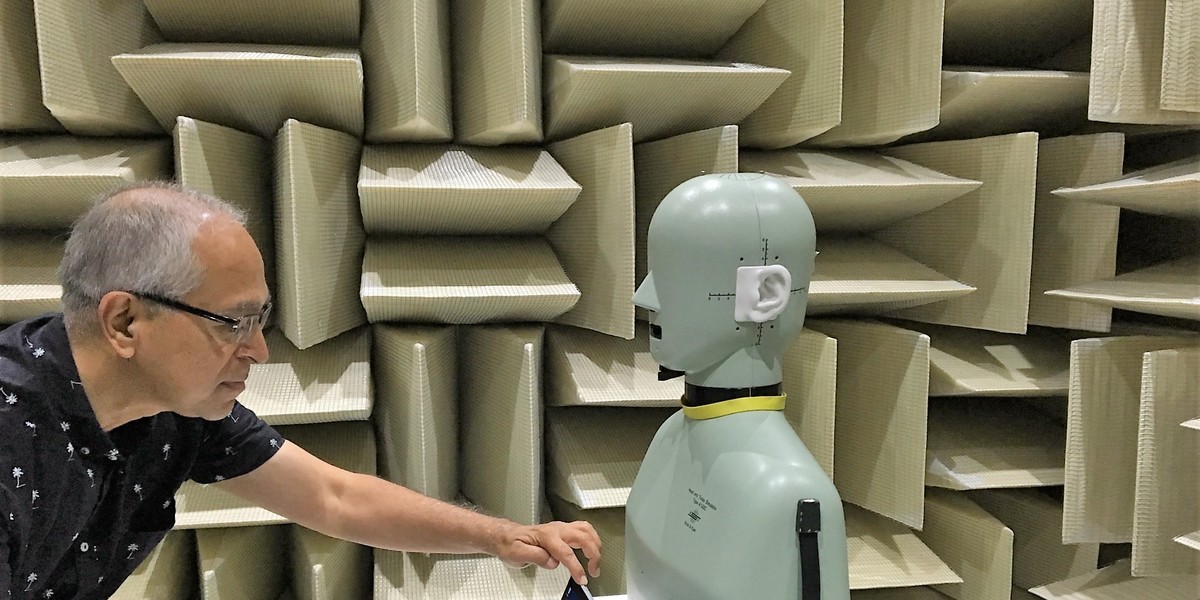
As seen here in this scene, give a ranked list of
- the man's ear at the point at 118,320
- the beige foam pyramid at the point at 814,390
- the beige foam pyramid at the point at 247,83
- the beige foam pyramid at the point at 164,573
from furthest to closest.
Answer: the beige foam pyramid at the point at 814,390, the beige foam pyramid at the point at 164,573, the beige foam pyramid at the point at 247,83, the man's ear at the point at 118,320

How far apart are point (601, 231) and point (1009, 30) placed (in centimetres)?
103

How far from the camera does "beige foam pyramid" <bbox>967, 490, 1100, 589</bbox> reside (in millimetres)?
1541

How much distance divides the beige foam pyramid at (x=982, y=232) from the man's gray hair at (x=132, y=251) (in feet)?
4.44

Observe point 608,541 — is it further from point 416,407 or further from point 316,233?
point 316,233

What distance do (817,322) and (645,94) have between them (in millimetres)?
607

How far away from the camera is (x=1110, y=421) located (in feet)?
4.57

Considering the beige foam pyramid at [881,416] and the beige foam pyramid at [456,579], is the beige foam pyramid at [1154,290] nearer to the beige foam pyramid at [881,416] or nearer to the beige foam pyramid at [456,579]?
the beige foam pyramid at [881,416]

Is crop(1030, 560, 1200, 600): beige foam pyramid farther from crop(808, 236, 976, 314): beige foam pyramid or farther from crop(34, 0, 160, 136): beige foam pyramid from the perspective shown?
crop(34, 0, 160, 136): beige foam pyramid

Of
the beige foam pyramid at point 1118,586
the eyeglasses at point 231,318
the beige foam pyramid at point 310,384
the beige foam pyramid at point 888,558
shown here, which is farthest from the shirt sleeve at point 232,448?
the beige foam pyramid at point 1118,586

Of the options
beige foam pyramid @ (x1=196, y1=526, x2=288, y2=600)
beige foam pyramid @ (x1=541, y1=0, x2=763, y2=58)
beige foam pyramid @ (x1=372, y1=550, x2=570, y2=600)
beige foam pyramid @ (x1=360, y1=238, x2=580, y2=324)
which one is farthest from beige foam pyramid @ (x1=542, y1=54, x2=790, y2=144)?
beige foam pyramid @ (x1=196, y1=526, x2=288, y2=600)

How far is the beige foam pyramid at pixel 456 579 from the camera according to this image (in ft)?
4.35

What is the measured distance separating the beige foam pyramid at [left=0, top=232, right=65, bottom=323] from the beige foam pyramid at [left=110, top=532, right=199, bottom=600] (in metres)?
0.45

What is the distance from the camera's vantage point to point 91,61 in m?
1.22

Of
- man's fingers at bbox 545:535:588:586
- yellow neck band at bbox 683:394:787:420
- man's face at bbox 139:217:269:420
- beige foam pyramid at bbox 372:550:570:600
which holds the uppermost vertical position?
man's face at bbox 139:217:269:420
